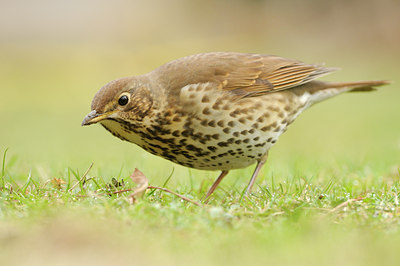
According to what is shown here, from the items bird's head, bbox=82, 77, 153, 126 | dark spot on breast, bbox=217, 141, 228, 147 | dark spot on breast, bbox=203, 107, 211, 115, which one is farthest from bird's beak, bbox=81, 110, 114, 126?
dark spot on breast, bbox=217, 141, 228, 147

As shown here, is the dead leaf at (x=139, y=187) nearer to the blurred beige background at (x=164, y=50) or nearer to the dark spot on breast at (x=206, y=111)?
the dark spot on breast at (x=206, y=111)

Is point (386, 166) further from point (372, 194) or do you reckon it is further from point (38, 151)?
point (38, 151)

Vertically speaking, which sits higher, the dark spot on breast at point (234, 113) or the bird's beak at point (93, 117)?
the bird's beak at point (93, 117)

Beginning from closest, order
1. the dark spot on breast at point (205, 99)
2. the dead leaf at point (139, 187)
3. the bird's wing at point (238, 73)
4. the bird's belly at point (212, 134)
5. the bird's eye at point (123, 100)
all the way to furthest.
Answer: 1. the dead leaf at point (139, 187)
2. the bird's eye at point (123, 100)
3. the bird's belly at point (212, 134)
4. the dark spot on breast at point (205, 99)
5. the bird's wing at point (238, 73)

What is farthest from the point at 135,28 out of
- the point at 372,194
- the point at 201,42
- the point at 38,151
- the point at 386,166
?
the point at 372,194

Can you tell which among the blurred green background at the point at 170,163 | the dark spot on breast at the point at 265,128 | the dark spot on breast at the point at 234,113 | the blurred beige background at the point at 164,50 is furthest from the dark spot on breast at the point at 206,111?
the blurred beige background at the point at 164,50

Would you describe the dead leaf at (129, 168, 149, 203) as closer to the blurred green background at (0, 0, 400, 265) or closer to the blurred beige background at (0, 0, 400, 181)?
the blurred green background at (0, 0, 400, 265)

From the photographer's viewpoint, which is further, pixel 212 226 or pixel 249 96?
pixel 249 96
